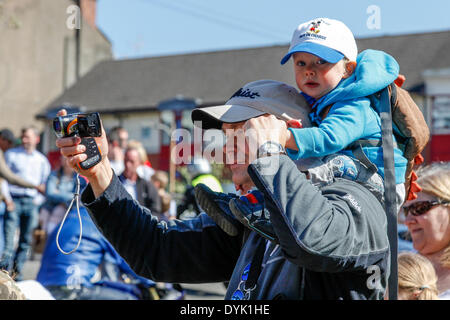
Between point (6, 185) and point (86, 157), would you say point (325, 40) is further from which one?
point (6, 185)

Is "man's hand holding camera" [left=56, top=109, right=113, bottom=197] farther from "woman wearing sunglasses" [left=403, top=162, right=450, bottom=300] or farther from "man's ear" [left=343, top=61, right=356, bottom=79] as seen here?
"woman wearing sunglasses" [left=403, top=162, right=450, bottom=300]

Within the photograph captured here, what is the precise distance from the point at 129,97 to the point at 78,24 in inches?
1204

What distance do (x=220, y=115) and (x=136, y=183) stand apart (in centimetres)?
460

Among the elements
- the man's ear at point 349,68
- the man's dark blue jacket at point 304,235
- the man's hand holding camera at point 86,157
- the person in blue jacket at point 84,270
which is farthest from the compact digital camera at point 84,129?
the person in blue jacket at point 84,270

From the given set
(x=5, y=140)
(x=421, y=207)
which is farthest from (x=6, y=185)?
(x=421, y=207)

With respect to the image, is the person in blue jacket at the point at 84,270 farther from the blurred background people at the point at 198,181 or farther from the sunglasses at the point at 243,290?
the sunglasses at the point at 243,290

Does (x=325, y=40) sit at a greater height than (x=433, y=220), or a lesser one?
greater

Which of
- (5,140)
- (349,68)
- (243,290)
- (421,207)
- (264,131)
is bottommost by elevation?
(243,290)

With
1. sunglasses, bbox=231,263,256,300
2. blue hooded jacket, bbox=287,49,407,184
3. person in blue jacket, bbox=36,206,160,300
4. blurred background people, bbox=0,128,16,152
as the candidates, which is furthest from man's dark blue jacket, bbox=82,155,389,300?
blurred background people, bbox=0,128,16,152

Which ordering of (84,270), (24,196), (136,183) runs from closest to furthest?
(84,270) < (136,183) < (24,196)

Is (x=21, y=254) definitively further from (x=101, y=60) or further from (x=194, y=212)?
(x=101, y=60)

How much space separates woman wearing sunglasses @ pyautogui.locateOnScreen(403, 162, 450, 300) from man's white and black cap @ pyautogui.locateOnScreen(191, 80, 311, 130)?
1.62 meters

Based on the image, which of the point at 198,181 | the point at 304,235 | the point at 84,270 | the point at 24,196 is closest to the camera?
the point at 304,235

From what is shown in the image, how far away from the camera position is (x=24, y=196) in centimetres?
824
